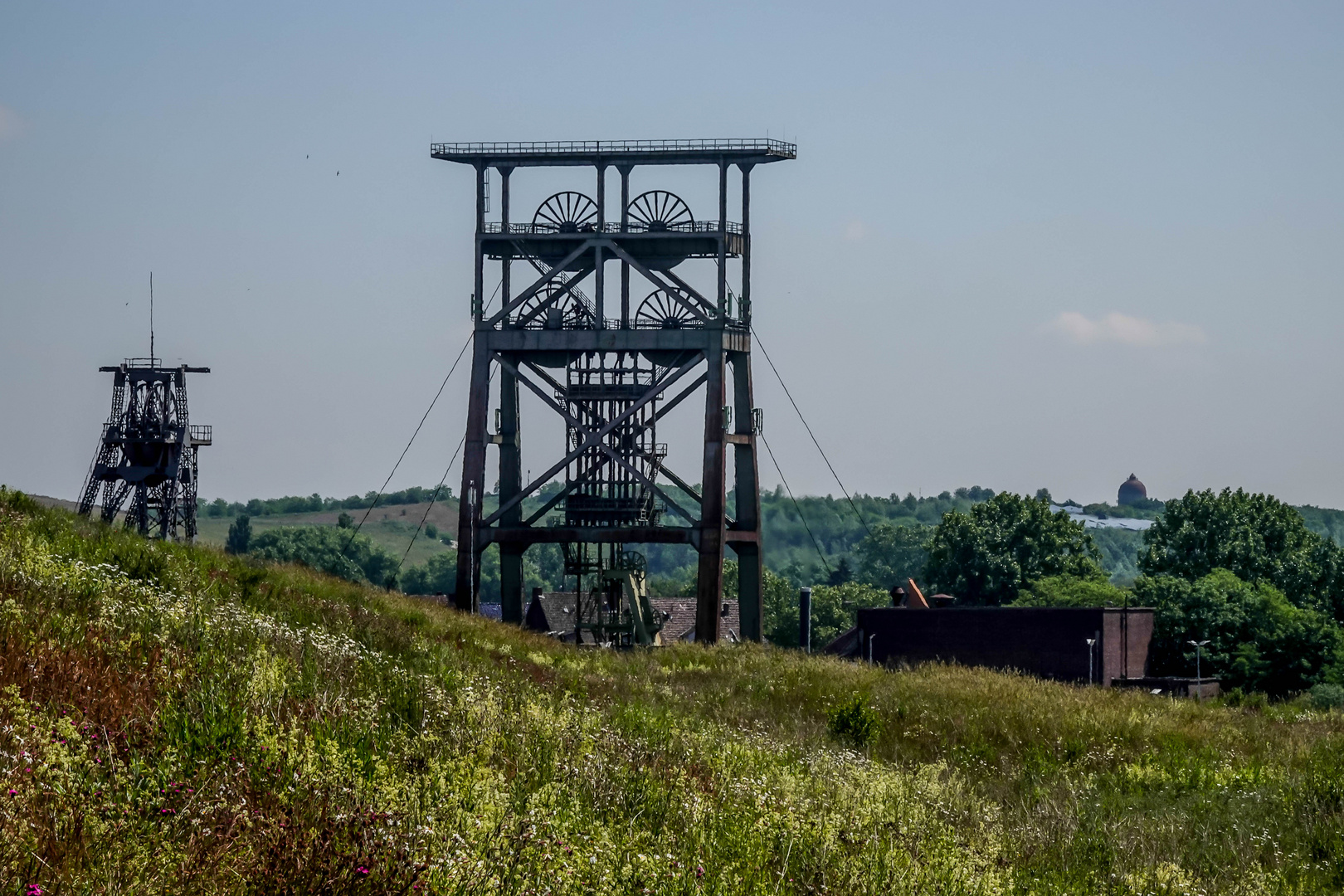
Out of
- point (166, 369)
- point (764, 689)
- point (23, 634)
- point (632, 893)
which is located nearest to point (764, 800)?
point (632, 893)

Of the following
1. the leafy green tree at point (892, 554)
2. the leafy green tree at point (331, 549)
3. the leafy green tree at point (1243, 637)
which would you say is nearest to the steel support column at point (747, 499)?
the leafy green tree at point (1243, 637)

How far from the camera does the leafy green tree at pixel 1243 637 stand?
184 feet

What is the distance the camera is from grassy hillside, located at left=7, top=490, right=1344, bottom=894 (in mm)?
7004

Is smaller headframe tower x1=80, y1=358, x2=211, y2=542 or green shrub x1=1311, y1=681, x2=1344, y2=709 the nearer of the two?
green shrub x1=1311, y1=681, x2=1344, y2=709

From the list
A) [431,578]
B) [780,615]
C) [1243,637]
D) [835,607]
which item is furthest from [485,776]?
[431,578]

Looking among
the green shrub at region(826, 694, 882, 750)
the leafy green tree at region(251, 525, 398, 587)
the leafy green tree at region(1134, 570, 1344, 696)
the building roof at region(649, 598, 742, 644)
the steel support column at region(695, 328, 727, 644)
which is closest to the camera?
the green shrub at region(826, 694, 882, 750)

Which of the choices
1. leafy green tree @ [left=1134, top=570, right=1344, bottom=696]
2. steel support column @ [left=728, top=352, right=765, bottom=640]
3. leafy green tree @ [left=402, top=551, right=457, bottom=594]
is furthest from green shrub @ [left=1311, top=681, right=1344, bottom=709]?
leafy green tree @ [left=402, top=551, right=457, bottom=594]

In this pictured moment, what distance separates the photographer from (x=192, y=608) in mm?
12859

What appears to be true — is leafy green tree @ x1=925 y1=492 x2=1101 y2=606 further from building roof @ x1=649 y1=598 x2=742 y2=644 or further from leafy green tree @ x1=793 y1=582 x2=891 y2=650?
leafy green tree @ x1=793 y1=582 x2=891 y2=650

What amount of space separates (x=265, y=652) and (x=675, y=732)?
4.29 metres

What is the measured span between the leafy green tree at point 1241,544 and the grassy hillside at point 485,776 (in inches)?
2228

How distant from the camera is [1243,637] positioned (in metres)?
59.3

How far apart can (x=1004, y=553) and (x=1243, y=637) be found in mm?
21125

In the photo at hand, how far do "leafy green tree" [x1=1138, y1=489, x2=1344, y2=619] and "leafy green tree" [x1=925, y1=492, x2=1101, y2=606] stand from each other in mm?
4163
